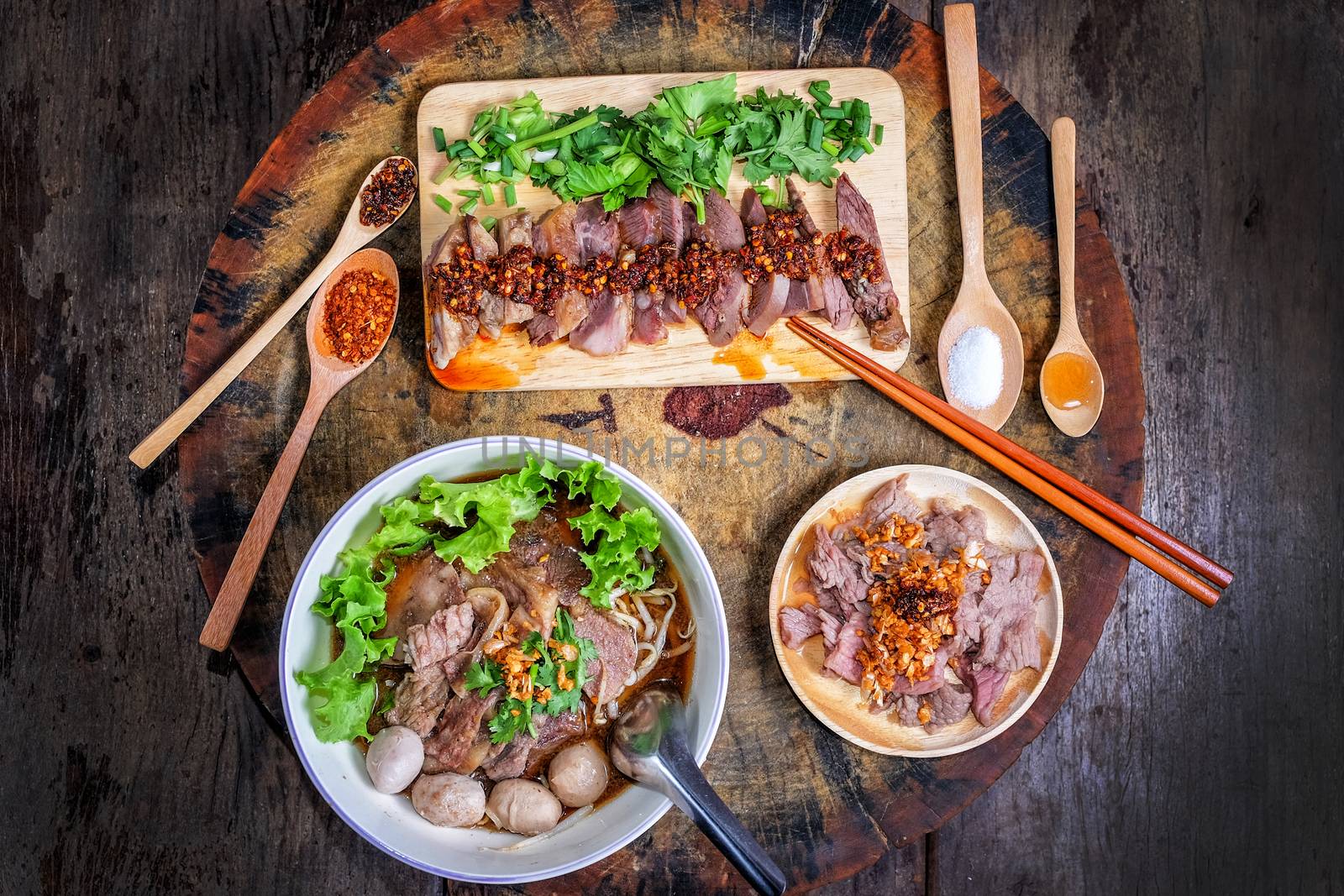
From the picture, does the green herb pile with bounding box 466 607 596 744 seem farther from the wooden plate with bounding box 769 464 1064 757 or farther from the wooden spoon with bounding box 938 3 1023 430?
the wooden spoon with bounding box 938 3 1023 430

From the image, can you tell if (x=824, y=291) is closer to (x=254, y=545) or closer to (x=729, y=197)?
(x=729, y=197)

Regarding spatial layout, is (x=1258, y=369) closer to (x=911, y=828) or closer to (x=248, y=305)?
(x=911, y=828)

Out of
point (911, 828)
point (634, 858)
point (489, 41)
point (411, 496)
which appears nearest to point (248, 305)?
point (411, 496)

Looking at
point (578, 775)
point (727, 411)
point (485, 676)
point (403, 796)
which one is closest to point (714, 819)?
point (578, 775)

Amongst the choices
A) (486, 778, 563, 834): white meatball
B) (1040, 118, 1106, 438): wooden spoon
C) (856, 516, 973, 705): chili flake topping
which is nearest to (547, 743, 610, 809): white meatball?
(486, 778, 563, 834): white meatball

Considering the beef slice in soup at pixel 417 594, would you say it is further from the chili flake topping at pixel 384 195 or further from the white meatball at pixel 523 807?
the chili flake topping at pixel 384 195
